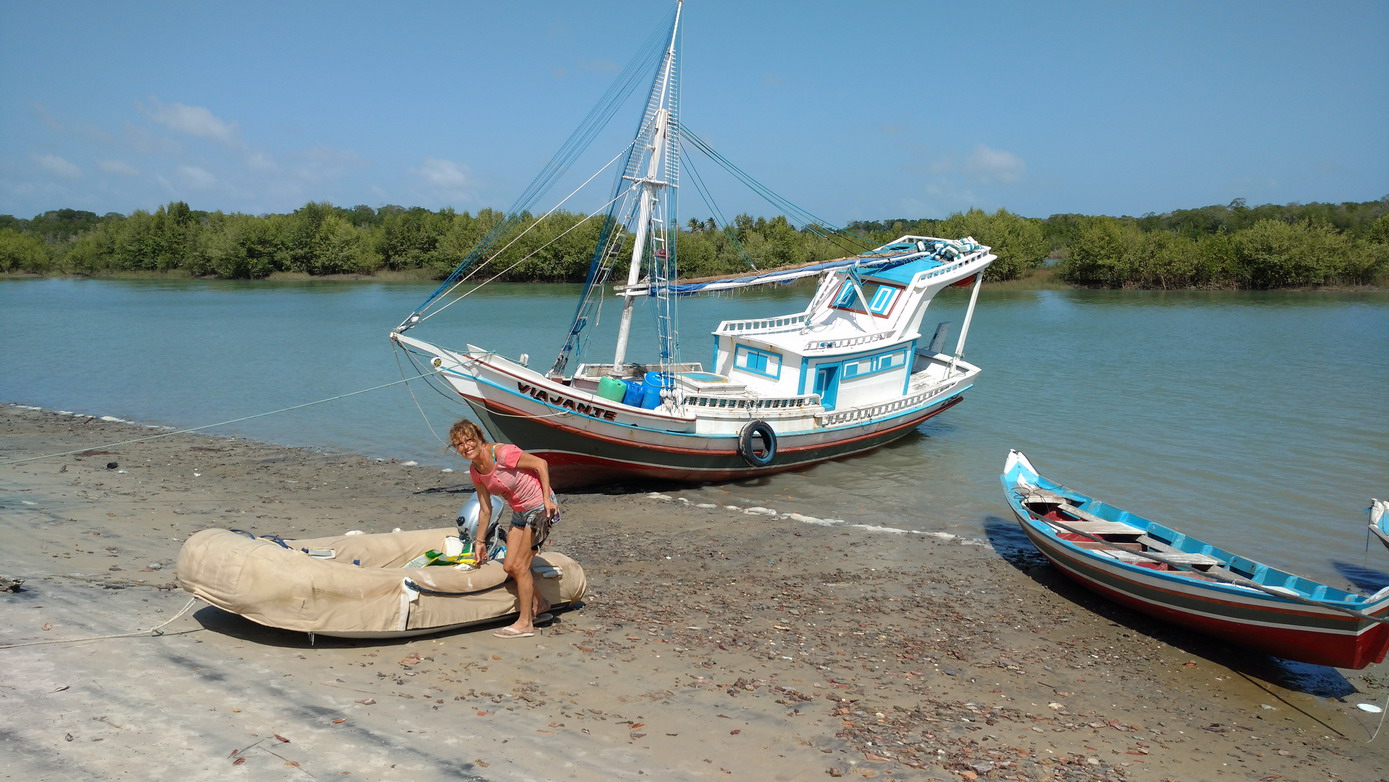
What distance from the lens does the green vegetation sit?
230 ft

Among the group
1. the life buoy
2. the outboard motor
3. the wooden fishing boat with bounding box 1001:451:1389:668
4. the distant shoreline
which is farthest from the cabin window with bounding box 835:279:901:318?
the distant shoreline

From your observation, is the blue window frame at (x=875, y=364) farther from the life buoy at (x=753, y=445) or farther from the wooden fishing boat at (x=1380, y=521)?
the wooden fishing boat at (x=1380, y=521)

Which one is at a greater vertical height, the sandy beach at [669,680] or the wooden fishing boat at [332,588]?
the wooden fishing boat at [332,588]

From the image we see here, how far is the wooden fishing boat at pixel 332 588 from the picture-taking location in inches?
265

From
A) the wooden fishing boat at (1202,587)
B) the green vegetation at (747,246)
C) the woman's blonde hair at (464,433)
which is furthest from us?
the green vegetation at (747,246)

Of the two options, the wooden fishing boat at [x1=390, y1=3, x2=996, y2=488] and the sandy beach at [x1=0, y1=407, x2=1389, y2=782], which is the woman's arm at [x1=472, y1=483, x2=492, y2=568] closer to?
the sandy beach at [x1=0, y1=407, x2=1389, y2=782]

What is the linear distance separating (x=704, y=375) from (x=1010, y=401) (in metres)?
12.2

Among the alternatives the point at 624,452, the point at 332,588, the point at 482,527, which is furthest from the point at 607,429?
the point at 332,588

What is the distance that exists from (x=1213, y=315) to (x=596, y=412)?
4904 centimetres

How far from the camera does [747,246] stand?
8600cm

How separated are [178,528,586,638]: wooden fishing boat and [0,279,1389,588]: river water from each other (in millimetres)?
8506

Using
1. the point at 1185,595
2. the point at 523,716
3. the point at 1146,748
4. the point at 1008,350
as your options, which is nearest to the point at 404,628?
the point at 523,716

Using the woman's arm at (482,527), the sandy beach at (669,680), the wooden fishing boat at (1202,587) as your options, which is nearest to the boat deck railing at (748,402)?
the sandy beach at (669,680)

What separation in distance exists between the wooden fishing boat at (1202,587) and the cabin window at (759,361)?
6.03 metres
